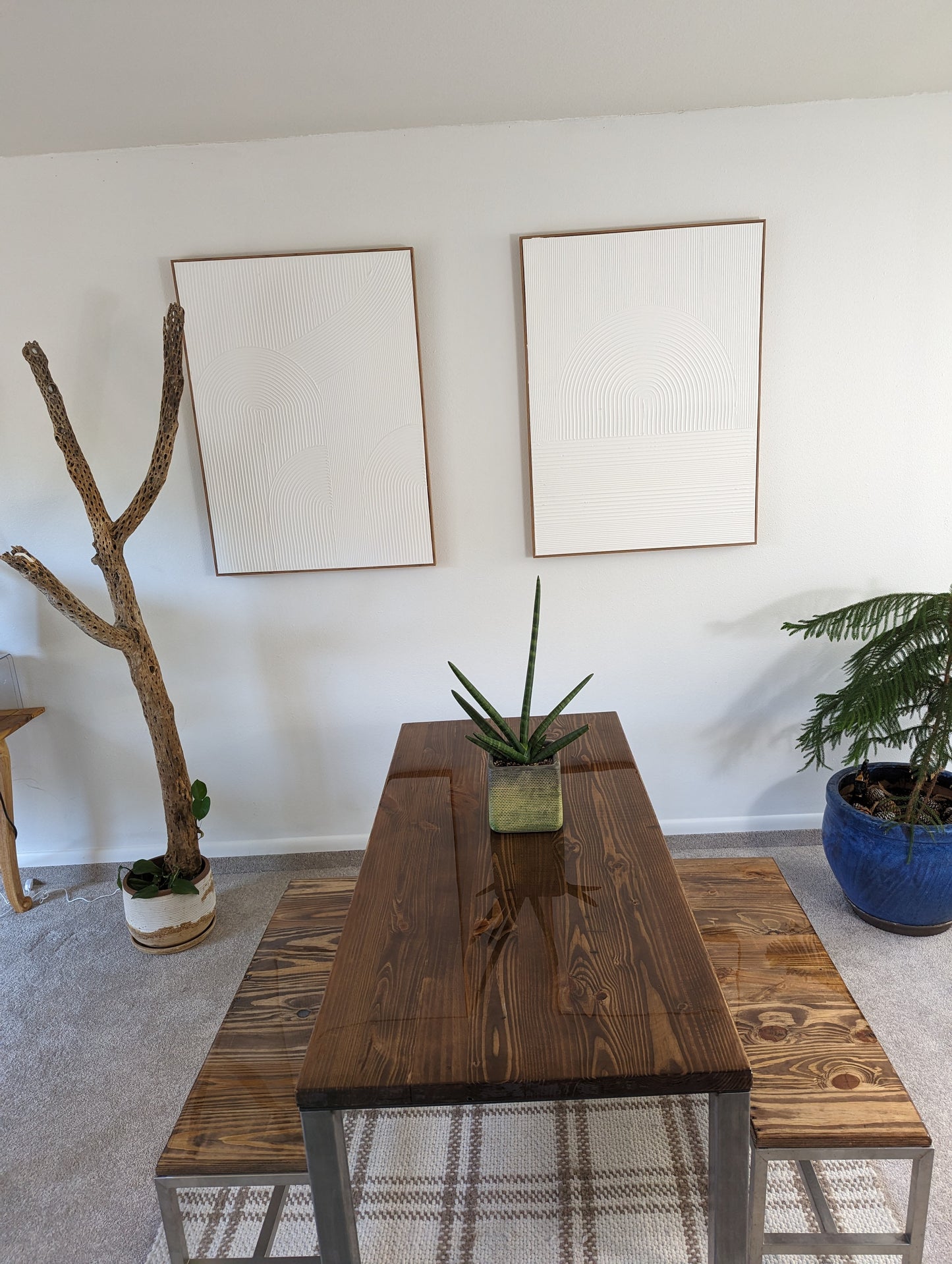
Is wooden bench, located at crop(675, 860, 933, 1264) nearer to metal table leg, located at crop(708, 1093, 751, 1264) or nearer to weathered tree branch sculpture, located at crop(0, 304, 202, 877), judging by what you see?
metal table leg, located at crop(708, 1093, 751, 1264)

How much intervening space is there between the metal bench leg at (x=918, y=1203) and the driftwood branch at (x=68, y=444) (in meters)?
2.19

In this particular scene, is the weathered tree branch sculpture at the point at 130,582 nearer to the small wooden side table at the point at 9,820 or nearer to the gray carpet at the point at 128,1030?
the gray carpet at the point at 128,1030

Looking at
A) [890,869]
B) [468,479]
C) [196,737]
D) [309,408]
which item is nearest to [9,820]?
[196,737]

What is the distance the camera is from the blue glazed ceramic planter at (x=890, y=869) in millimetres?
2133

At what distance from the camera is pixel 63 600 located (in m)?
2.15

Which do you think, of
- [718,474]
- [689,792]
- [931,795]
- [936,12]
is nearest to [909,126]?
[936,12]

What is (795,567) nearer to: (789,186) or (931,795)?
(931,795)

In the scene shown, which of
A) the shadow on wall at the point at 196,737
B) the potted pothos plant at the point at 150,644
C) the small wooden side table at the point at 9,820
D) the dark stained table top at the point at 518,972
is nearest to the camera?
the dark stained table top at the point at 518,972

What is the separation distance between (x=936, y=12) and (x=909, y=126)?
510 mm

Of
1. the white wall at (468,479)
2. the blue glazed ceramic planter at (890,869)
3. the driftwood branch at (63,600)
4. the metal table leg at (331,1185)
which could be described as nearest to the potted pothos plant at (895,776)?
the blue glazed ceramic planter at (890,869)

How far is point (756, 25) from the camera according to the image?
5.88ft

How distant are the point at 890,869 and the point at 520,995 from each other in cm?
148

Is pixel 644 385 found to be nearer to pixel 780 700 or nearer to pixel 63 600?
pixel 780 700

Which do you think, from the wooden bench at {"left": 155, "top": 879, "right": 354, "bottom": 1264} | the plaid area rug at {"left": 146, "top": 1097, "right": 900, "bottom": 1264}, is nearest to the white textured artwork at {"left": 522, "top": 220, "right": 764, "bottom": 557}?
the wooden bench at {"left": 155, "top": 879, "right": 354, "bottom": 1264}
